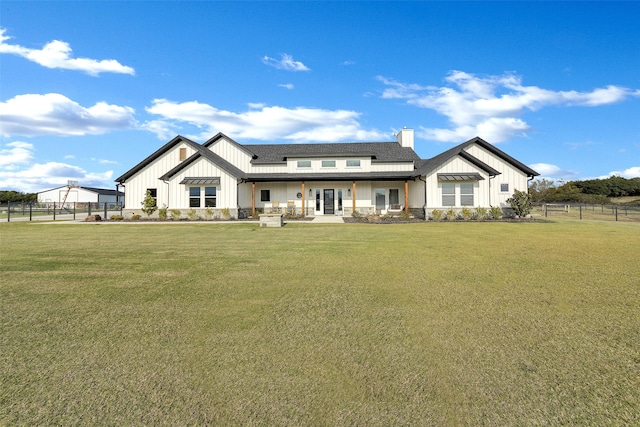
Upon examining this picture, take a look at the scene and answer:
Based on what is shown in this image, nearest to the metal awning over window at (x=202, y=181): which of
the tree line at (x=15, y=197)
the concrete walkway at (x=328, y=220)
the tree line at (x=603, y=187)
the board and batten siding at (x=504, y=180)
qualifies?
the concrete walkway at (x=328, y=220)

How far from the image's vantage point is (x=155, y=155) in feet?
87.0

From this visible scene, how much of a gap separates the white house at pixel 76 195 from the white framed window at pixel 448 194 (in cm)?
5894

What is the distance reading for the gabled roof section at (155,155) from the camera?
86.3 ft

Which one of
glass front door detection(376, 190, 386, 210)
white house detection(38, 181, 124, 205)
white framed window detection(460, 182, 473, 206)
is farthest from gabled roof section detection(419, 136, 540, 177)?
white house detection(38, 181, 124, 205)

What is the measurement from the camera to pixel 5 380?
2.79 meters

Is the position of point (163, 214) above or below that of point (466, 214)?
above

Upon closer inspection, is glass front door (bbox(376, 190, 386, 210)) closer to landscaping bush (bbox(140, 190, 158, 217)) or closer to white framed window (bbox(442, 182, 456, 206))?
white framed window (bbox(442, 182, 456, 206))

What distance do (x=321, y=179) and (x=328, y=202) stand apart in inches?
100

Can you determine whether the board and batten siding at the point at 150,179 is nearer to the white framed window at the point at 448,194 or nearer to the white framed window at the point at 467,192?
the white framed window at the point at 448,194

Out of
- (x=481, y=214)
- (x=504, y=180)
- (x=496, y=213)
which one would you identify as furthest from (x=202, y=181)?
(x=504, y=180)

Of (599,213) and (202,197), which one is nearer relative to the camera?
(202,197)

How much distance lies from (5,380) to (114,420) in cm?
125

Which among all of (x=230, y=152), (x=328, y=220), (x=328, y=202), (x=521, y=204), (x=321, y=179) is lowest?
(x=328, y=220)

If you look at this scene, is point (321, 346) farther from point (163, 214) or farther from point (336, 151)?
point (336, 151)
